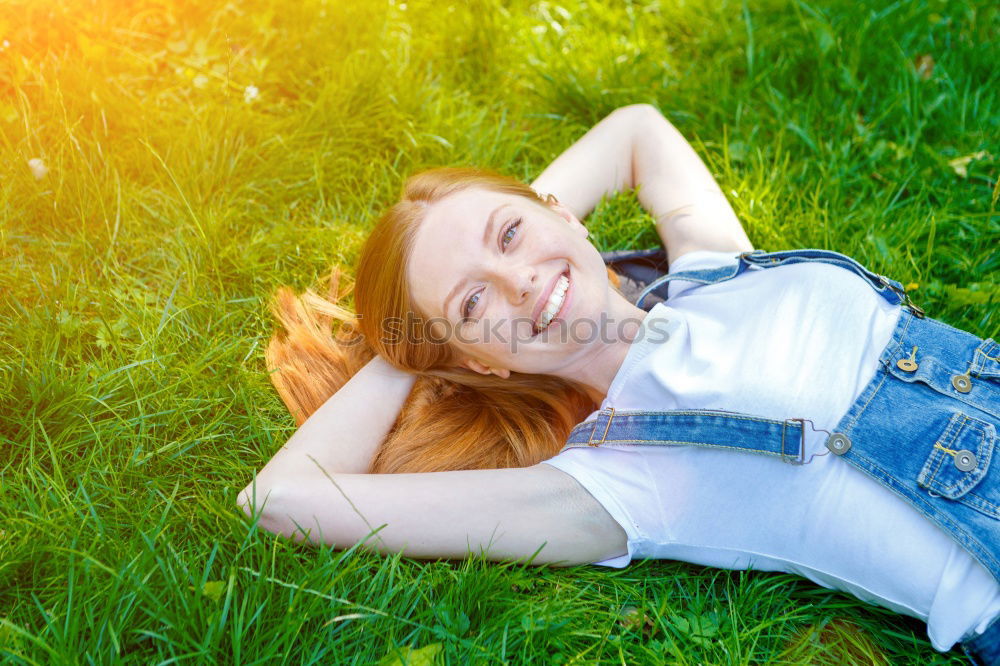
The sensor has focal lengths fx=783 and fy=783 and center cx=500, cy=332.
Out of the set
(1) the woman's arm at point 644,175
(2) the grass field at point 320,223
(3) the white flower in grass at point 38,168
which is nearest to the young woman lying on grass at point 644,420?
(2) the grass field at point 320,223

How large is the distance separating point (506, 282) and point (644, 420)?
572 millimetres

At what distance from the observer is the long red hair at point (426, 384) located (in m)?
2.58

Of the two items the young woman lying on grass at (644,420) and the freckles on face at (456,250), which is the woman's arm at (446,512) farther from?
the freckles on face at (456,250)

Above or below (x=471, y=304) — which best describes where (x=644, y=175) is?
above

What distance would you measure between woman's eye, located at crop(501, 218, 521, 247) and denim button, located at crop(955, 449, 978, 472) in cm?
136

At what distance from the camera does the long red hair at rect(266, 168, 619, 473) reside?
2580 mm

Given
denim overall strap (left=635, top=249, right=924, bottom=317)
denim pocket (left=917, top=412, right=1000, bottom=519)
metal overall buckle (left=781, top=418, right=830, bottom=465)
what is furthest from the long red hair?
denim pocket (left=917, top=412, right=1000, bottom=519)

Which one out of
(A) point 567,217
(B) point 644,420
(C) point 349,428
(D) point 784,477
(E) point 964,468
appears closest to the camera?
(E) point 964,468

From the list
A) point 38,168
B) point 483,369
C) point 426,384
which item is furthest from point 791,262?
point 38,168

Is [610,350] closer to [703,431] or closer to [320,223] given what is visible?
[703,431]

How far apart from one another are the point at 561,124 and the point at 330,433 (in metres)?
2.07

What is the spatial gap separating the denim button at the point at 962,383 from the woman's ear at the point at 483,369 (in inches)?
51.1

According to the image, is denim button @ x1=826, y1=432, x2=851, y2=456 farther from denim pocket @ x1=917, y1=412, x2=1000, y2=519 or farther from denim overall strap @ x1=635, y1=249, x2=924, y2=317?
denim overall strap @ x1=635, y1=249, x2=924, y2=317

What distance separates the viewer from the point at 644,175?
10.7ft
